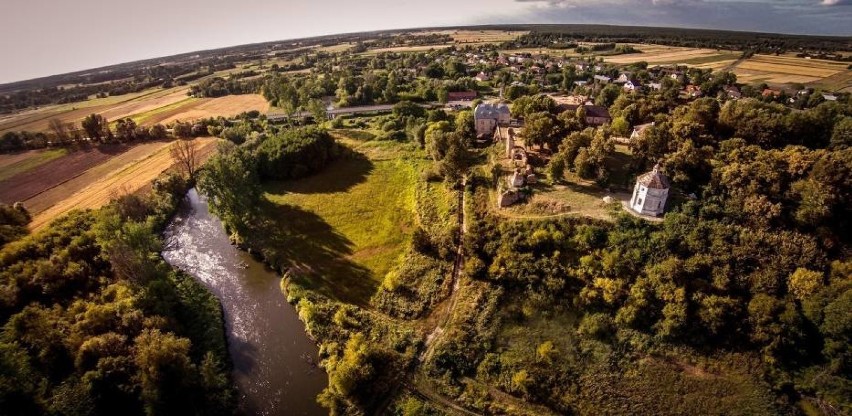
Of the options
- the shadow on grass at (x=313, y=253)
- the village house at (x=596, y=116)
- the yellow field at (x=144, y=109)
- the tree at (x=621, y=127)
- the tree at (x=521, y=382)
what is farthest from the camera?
the yellow field at (x=144, y=109)

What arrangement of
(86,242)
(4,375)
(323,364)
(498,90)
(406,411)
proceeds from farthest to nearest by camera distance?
(498,90) → (86,242) → (323,364) → (406,411) → (4,375)

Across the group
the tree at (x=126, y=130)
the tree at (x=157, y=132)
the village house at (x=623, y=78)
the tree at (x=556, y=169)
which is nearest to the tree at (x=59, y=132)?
the tree at (x=126, y=130)

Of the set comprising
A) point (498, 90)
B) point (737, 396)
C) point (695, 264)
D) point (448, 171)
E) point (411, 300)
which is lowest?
point (737, 396)

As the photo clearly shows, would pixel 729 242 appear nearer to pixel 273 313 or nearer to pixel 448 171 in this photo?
pixel 448 171

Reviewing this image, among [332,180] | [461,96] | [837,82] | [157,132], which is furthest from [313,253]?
[837,82]

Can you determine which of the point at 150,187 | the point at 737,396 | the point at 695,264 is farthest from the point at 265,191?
the point at 737,396

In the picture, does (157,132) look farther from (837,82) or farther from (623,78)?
(837,82)

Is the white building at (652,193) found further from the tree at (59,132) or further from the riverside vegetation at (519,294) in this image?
the tree at (59,132)
